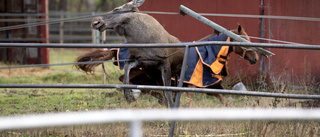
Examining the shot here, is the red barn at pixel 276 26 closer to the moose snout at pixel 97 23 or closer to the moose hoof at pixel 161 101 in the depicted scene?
the moose hoof at pixel 161 101

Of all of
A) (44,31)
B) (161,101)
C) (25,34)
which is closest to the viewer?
(161,101)

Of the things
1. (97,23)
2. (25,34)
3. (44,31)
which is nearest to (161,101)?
(97,23)

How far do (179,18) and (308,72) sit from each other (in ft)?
8.45

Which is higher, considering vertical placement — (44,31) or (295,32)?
(44,31)

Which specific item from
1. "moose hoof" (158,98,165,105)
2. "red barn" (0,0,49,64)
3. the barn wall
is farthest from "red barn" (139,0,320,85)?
"red barn" (0,0,49,64)

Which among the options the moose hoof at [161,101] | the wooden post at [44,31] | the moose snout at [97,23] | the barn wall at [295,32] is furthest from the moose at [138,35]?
the wooden post at [44,31]

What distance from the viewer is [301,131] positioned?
3918 mm

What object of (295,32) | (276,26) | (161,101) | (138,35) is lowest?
(161,101)

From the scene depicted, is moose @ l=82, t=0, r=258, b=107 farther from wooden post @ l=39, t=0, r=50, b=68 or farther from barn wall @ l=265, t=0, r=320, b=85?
wooden post @ l=39, t=0, r=50, b=68

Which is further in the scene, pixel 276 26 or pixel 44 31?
pixel 44 31

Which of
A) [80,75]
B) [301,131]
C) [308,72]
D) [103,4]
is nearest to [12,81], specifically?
[80,75]

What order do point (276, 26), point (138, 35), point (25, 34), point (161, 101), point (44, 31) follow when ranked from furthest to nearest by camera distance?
point (25, 34), point (44, 31), point (276, 26), point (161, 101), point (138, 35)

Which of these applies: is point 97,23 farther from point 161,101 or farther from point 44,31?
point 44,31

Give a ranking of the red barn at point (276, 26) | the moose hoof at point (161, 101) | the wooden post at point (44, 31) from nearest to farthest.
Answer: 1. the moose hoof at point (161, 101)
2. the red barn at point (276, 26)
3. the wooden post at point (44, 31)
